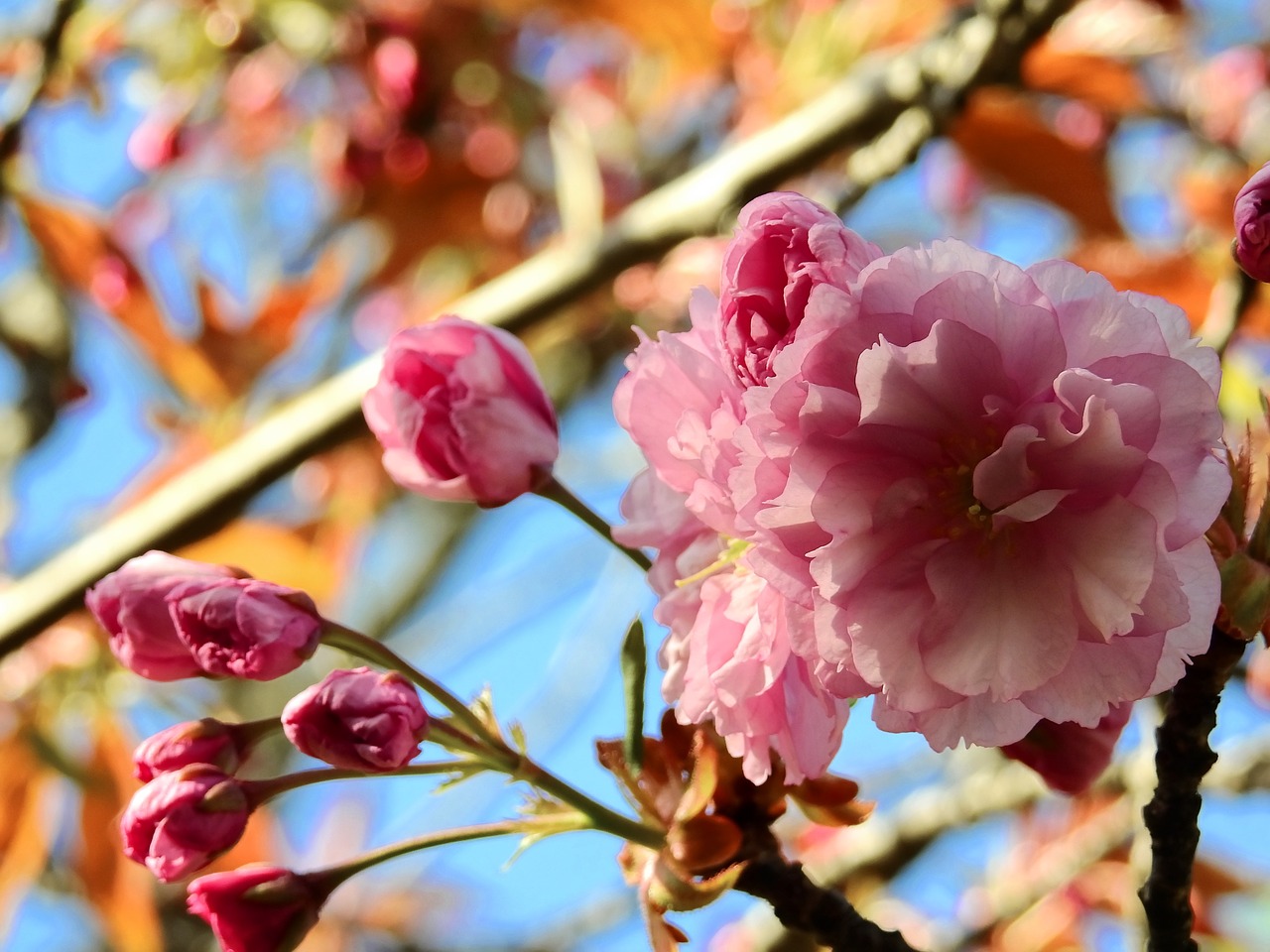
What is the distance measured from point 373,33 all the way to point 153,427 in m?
0.66

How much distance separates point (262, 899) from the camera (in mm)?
619

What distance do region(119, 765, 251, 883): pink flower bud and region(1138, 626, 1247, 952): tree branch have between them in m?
0.44

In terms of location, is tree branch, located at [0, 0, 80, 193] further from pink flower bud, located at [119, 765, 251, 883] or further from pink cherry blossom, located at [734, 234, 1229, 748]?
pink cherry blossom, located at [734, 234, 1229, 748]

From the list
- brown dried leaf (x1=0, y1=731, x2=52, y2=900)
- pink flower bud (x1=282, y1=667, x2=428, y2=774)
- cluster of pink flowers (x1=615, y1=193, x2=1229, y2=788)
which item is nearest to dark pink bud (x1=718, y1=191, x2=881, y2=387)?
cluster of pink flowers (x1=615, y1=193, x2=1229, y2=788)

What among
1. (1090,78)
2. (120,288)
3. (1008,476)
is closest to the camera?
(1008,476)

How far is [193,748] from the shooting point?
63 cm

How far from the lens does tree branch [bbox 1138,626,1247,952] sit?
553 mm

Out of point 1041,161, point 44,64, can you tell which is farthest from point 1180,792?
point 44,64

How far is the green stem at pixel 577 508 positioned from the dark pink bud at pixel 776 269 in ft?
0.62

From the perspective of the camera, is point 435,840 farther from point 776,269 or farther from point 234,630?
point 776,269

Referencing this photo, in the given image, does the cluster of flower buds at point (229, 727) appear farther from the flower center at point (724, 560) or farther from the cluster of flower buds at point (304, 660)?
the flower center at point (724, 560)

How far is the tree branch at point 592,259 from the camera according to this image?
129cm

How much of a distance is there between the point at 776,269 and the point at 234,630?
306mm

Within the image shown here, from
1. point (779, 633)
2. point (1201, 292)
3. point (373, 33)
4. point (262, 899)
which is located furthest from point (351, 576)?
point (779, 633)
